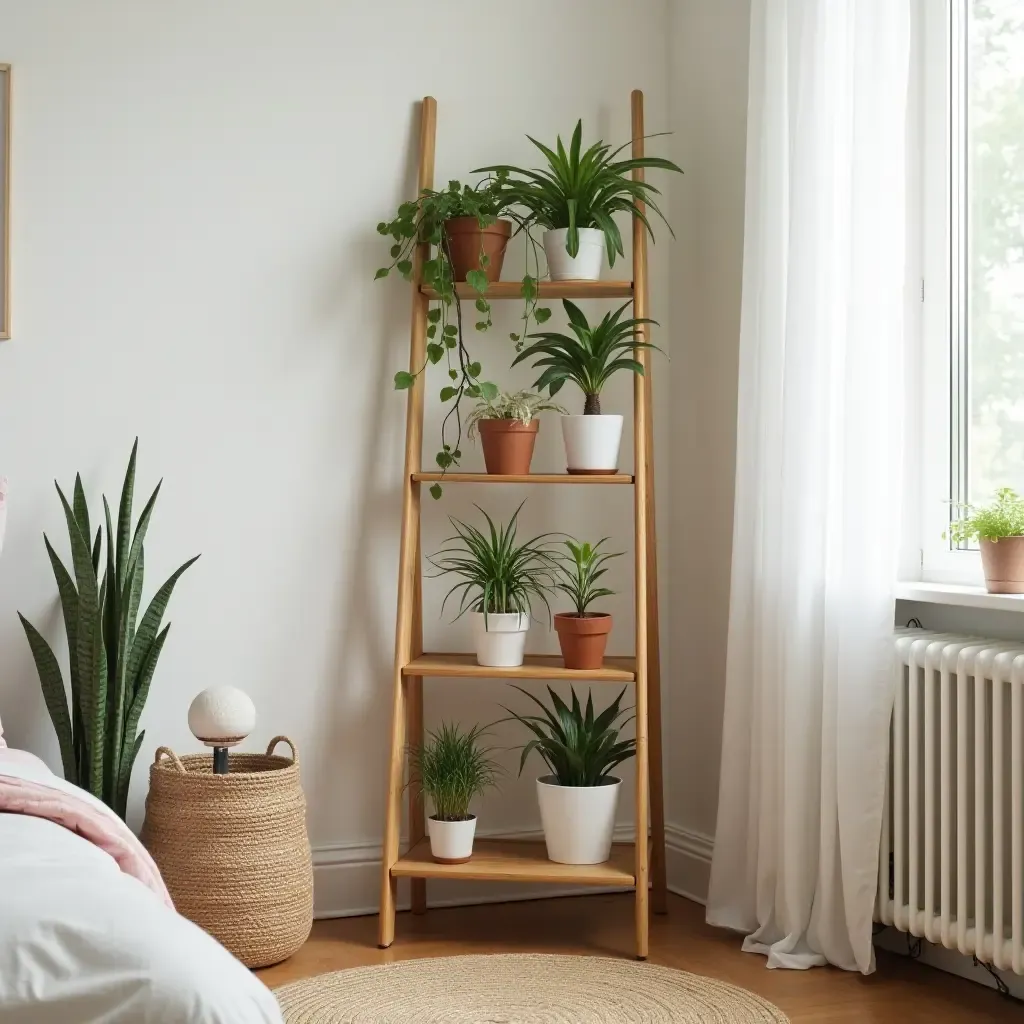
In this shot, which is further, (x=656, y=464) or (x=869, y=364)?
(x=656, y=464)

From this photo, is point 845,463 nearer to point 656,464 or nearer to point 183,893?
point 656,464

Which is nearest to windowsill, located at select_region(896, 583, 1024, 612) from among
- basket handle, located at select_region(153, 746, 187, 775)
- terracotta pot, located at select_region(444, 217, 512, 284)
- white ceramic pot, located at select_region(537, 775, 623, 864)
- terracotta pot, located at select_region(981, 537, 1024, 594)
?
terracotta pot, located at select_region(981, 537, 1024, 594)

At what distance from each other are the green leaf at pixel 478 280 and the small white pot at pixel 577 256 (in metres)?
0.19

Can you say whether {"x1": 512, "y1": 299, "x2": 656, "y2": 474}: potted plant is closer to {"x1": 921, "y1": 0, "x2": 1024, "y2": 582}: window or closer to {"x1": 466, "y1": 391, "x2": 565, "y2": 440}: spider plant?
{"x1": 466, "y1": 391, "x2": 565, "y2": 440}: spider plant

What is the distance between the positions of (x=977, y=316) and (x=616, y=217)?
1.06 metres

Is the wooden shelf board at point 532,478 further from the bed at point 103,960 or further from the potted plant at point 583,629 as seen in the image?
the bed at point 103,960

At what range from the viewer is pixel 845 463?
267 centimetres

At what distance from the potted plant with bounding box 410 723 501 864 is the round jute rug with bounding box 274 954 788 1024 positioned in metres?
0.24

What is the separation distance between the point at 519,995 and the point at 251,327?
167 centimetres

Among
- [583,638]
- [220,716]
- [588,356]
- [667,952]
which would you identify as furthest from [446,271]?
[667,952]

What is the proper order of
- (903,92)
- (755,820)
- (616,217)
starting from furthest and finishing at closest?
1. (616,217)
2. (755,820)
3. (903,92)

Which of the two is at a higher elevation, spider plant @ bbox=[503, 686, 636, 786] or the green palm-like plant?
the green palm-like plant

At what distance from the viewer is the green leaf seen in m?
2.93

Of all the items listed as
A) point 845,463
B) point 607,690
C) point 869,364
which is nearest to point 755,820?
point 607,690
